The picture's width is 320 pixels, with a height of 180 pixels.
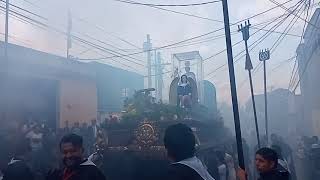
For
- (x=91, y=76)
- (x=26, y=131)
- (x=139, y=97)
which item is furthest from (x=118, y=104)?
(x=139, y=97)

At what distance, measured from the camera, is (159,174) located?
8953 mm

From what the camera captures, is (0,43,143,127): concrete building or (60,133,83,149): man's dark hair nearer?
(60,133,83,149): man's dark hair

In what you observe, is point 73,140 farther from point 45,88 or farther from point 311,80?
point 311,80

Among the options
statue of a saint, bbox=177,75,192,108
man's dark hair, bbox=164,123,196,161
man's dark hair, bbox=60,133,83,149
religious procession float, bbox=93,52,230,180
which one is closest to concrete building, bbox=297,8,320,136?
statue of a saint, bbox=177,75,192,108

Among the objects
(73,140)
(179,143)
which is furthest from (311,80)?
A: (179,143)

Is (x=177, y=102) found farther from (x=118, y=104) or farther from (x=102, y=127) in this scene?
(x=118, y=104)

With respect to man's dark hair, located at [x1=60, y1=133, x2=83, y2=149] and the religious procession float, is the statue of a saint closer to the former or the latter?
the religious procession float

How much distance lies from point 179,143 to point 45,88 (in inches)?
687

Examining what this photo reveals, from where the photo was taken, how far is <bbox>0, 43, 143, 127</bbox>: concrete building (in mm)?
17172

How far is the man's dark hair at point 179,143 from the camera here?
10.2 feet

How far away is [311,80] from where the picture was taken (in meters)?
24.9

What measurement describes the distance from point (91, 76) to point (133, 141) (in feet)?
45.7

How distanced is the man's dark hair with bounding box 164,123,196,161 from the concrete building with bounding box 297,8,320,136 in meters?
18.6

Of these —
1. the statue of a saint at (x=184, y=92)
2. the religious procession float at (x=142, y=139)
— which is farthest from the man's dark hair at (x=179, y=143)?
the statue of a saint at (x=184, y=92)
